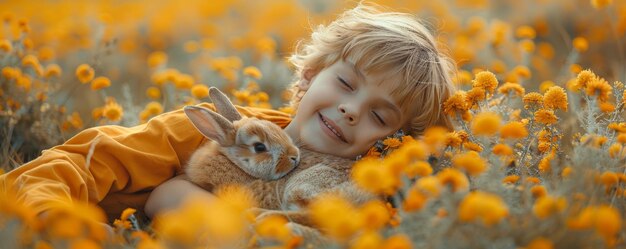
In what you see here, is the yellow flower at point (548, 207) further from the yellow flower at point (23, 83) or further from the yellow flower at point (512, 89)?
the yellow flower at point (23, 83)

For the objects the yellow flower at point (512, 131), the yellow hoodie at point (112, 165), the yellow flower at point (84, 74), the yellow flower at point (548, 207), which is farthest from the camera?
the yellow flower at point (84, 74)

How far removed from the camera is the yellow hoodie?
3.41m

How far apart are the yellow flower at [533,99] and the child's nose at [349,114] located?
94 cm

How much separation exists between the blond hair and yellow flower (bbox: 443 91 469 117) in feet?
0.84

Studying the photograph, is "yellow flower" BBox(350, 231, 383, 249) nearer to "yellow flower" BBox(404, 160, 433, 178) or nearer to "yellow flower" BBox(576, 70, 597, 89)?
"yellow flower" BBox(404, 160, 433, 178)

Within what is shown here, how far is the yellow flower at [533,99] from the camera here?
3732 millimetres

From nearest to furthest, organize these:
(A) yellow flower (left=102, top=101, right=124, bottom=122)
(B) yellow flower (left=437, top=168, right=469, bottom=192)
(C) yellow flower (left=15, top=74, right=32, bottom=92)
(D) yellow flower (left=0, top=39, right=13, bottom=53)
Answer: (B) yellow flower (left=437, top=168, right=469, bottom=192) < (A) yellow flower (left=102, top=101, right=124, bottom=122) < (C) yellow flower (left=15, top=74, right=32, bottom=92) < (D) yellow flower (left=0, top=39, right=13, bottom=53)

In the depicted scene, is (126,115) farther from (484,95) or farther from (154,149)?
(484,95)

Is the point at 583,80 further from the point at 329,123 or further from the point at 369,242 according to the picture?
the point at 369,242

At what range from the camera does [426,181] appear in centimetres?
230

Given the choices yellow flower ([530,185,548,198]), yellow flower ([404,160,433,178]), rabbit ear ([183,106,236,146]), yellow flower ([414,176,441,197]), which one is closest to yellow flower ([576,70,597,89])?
yellow flower ([530,185,548,198])

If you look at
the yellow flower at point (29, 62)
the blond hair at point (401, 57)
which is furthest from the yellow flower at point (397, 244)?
the yellow flower at point (29, 62)

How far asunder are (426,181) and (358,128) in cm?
172

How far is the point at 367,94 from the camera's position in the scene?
4000 millimetres
